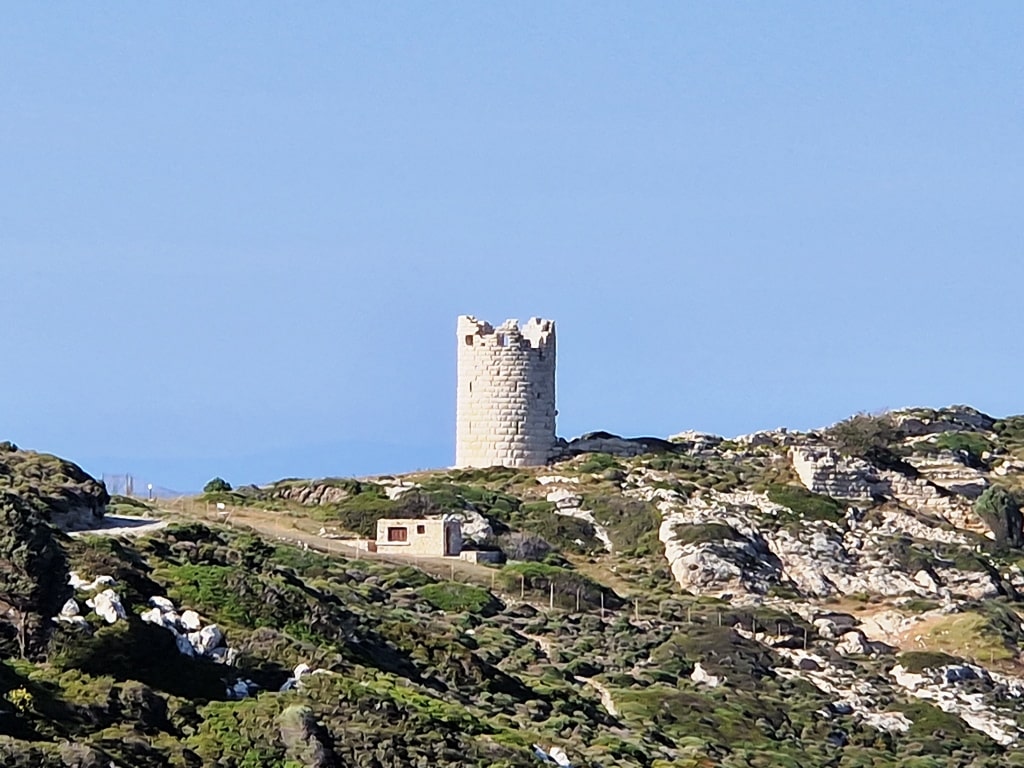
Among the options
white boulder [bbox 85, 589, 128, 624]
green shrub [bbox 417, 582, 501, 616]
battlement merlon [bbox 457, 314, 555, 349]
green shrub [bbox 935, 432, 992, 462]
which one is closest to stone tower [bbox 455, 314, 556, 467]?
battlement merlon [bbox 457, 314, 555, 349]

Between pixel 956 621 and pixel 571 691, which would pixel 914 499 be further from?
pixel 571 691

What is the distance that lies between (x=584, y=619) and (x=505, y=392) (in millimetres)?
15123

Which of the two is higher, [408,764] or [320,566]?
[320,566]

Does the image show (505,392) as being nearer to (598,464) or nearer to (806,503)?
(598,464)

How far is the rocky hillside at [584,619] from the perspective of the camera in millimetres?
36156

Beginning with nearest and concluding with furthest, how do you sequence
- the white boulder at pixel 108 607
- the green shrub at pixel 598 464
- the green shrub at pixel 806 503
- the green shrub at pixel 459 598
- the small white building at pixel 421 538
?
the white boulder at pixel 108 607, the green shrub at pixel 459 598, the small white building at pixel 421 538, the green shrub at pixel 806 503, the green shrub at pixel 598 464

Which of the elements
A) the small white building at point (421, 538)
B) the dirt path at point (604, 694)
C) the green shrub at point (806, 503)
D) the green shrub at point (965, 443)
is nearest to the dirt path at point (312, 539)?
the small white building at point (421, 538)

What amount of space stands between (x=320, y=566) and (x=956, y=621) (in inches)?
627

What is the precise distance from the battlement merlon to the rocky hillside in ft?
11.8

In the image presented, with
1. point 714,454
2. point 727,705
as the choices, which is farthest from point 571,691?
point 714,454

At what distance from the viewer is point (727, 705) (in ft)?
172

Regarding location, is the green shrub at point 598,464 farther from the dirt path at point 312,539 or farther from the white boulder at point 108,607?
the white boulder at point 108,607

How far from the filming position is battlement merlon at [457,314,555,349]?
239 ft

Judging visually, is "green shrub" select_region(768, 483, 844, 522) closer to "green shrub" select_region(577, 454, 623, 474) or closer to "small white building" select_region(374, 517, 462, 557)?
"green shrub" select_region(577, 454, 623, 474)
